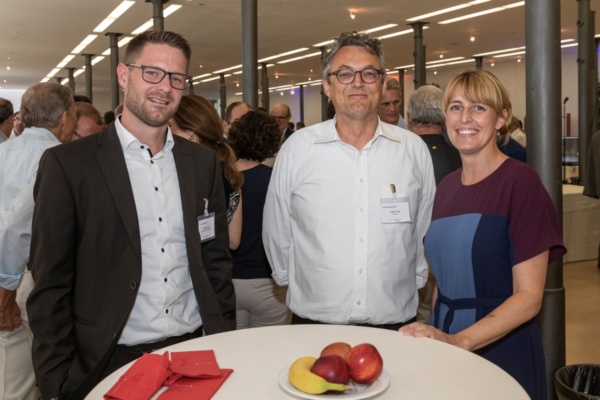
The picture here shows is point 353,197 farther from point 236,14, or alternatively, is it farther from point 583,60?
point 236,14

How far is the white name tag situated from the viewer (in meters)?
2.35

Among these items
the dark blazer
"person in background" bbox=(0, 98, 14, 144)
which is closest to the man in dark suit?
the dark blazer

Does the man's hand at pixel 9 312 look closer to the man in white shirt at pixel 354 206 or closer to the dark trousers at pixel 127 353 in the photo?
the dark trousers at pixel 127 353

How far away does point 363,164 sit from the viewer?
8.13 ft

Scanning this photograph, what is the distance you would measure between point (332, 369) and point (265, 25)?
14.8 m

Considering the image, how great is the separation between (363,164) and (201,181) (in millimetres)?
640

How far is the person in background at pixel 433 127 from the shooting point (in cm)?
384

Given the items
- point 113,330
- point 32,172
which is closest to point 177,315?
point 113,330

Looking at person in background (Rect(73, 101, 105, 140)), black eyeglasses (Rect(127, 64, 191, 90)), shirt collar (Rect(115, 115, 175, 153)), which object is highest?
person in background (Rect(73, 101, 105, 140))

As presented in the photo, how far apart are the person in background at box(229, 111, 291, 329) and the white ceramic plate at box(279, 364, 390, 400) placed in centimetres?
201

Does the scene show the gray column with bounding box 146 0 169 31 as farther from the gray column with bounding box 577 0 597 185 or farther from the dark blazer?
the dark blazer

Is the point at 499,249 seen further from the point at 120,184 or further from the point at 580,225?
the point at 580,225

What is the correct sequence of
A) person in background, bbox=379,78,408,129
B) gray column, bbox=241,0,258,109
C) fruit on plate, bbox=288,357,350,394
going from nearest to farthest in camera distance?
1. fruit on plate, bbox=288,357,350,394
2. person in background, bbox=379,78,408,129
3. gray column, bbox=241,0,258,109

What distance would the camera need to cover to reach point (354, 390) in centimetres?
147
